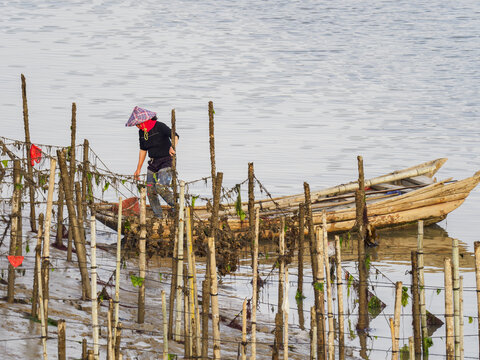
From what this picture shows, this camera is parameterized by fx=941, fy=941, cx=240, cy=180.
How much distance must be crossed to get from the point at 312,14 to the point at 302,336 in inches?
1527

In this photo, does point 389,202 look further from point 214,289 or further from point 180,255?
point 214,289

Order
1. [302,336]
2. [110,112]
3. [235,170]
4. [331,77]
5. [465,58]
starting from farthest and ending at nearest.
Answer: [465,58] → [331,77] → [110,112] → [235,170] → [302,336]

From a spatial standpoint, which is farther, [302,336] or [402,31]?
[402,31]

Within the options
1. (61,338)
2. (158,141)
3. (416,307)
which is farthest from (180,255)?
(158,141)

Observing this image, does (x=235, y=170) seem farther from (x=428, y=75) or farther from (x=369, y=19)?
(x=369, y=19)

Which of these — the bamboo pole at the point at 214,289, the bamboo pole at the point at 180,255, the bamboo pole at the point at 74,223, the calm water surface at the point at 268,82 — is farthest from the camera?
the calm water surface at the point at 268,82

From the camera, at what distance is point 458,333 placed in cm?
796

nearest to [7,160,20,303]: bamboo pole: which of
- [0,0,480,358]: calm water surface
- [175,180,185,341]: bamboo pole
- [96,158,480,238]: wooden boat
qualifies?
[175,180,185,341]: bamboo pole

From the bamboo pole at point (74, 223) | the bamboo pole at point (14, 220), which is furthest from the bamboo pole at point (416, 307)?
the bamboo pole at point (14, 220)

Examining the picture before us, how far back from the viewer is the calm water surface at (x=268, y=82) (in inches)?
877

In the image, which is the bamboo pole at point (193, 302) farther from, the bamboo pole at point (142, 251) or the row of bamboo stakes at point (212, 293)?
the bamboo pole at point (142, 251)

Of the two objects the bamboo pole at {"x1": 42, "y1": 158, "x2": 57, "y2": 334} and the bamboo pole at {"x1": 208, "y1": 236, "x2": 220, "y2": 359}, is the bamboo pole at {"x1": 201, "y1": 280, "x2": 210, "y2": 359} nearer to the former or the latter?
the bamboo pole at {"x1": 208, "y1": 236, "x2": 220, "y2": 359}

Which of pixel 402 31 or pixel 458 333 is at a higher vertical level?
pixel 402 31

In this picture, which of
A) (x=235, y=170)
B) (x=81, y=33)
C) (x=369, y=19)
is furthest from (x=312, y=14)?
(x=235, y=170)
